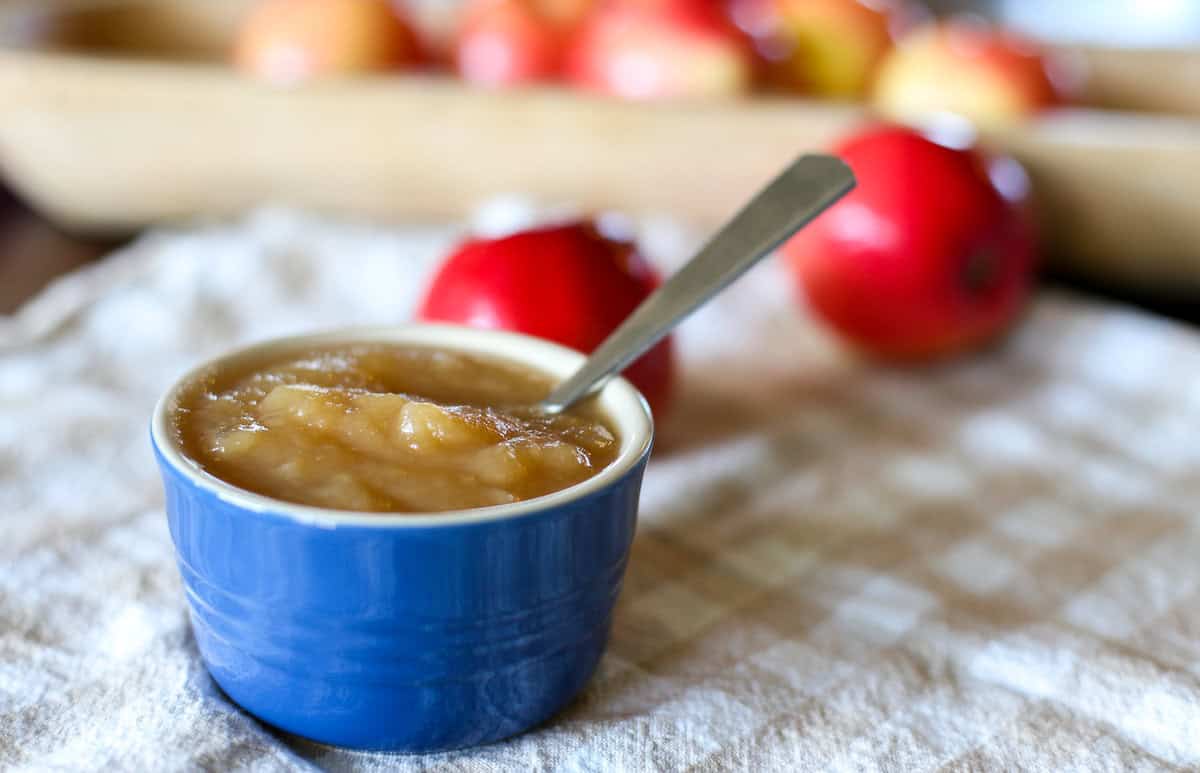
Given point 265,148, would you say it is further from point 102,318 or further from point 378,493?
point 378,493

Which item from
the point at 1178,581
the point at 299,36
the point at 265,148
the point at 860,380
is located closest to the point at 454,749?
the point at 1178,581

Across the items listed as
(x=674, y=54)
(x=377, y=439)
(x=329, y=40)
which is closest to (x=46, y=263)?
(x=329, y=40)

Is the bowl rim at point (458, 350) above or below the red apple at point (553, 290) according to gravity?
above

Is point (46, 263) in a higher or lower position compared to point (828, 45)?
lower

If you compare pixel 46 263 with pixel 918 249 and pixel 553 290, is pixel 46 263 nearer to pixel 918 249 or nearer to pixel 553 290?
pixel 553 290

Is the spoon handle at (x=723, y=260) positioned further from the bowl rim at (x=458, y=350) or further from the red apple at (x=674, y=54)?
the red apple at (x=674, y=54)

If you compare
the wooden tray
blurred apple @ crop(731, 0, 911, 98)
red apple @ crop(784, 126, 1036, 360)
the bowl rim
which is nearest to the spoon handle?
the bowl rim

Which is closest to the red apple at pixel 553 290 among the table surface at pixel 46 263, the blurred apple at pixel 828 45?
the table surface at pixel 46 263
